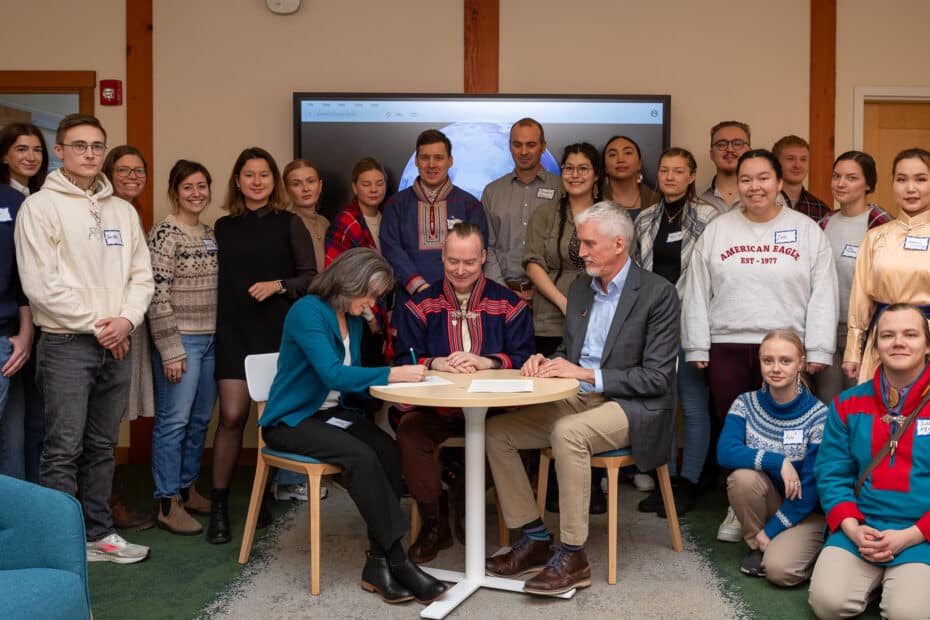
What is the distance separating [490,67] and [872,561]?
321cm

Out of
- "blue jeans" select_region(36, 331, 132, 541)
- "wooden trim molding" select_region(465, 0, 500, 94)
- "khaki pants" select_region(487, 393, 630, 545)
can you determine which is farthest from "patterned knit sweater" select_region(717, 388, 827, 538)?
"wooden trim molding" select_region(465, 0, 500, 94)

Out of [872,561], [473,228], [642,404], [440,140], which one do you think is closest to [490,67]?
[440,140]

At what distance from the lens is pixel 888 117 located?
5.07 metres

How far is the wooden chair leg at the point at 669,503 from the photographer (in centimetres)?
339

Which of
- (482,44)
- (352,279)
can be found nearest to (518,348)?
(352,279)

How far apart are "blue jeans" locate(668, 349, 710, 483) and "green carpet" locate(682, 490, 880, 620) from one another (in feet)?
0.69

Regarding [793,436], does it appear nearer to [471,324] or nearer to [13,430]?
[471,324]

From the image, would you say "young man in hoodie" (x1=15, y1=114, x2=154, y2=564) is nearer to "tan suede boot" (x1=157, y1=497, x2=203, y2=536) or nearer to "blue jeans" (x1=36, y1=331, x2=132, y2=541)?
"blue jeans" (x1=36, y1=331, x2=132, y2=541)

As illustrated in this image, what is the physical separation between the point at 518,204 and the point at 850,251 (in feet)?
4.79

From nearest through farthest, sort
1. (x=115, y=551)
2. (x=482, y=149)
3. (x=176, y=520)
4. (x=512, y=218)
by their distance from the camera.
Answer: (x=115, y=551)
(x=176, y=520)
(x=512, y=218)
(x=482, y=149)

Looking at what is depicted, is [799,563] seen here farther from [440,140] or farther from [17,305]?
[17,305]

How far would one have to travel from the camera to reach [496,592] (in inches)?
120

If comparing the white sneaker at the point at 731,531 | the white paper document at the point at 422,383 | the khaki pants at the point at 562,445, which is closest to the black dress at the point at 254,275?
the white paper document at the point at 422,383

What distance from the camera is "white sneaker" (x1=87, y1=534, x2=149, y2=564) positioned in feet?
11.0
